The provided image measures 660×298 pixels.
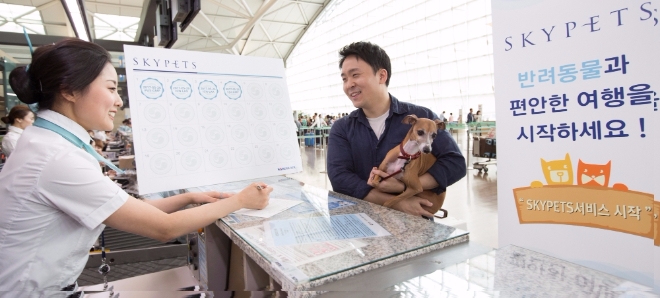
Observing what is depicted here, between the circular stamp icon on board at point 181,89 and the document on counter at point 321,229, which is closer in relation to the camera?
the document on counter at point 321,229

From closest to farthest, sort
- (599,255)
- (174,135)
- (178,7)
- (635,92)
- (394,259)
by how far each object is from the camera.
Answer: (394,259) → (635,92) → (599,255) → (174,135) → (178,7)

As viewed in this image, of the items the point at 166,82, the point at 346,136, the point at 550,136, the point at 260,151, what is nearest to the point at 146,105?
the point at 166,82

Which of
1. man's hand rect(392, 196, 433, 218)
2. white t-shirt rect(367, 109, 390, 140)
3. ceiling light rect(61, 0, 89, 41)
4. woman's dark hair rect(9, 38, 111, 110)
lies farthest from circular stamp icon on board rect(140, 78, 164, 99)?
ceiling light rect(61, 0, 89, 41)

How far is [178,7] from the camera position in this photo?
411cm

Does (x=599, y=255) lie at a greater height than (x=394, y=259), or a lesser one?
lesser

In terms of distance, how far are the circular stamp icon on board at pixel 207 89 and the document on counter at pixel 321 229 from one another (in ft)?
3.41

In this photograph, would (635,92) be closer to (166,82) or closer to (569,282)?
(569,282)

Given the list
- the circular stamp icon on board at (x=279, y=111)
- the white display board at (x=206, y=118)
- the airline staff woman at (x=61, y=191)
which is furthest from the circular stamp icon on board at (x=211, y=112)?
the airline staff woman at (x=61, y=191)

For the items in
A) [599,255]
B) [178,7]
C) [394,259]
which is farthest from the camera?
[178,7]

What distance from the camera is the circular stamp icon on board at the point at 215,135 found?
1903 millimetres

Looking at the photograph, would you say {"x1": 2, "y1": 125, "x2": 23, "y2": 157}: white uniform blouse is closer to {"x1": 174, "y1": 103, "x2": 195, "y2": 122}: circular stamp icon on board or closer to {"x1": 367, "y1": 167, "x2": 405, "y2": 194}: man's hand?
{"x1": 174, "y1": 103, "x2": 195, "y2": 122}: circular stamp icon on board

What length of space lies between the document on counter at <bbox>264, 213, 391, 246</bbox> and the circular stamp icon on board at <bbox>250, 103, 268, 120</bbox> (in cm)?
101

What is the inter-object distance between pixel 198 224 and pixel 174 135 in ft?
2.53

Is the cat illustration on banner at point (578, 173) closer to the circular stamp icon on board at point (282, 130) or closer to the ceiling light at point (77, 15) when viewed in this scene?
the circular stamp icon on board at point (282, 130)
